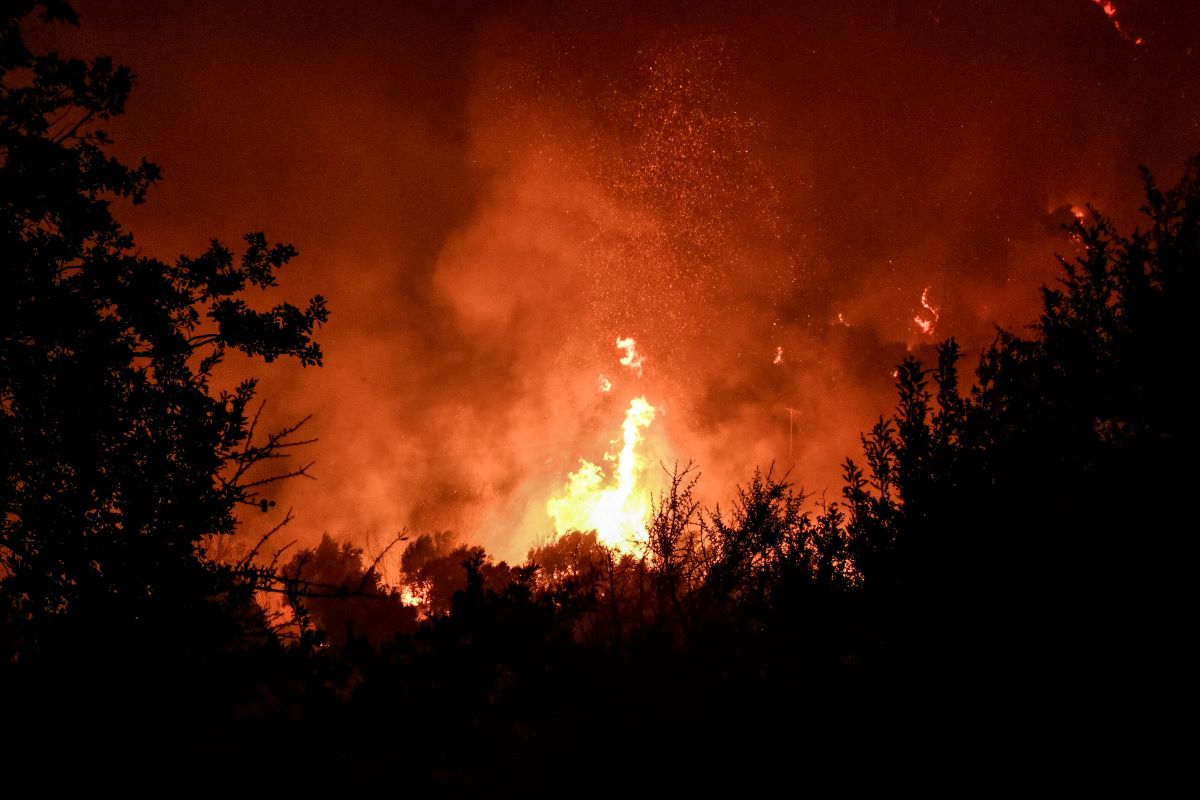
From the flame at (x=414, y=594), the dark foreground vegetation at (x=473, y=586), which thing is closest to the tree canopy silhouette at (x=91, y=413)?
the dark foreground vegetation at (x=473, y=586)

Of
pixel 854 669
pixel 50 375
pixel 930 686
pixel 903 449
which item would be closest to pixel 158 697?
pixel 50 375

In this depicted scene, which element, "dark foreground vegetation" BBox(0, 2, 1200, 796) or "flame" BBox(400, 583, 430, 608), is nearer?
"dark foreground vegetation" BBox(0, 2, 1200, 796)

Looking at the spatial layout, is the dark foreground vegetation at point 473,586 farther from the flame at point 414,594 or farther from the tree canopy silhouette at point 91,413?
the flame at point 414,594

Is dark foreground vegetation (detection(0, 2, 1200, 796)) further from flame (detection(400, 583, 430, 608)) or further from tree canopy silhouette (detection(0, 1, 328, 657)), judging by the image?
flame (detection(400, 583, 430, 608))

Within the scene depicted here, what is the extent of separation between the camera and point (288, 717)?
445 centimetres

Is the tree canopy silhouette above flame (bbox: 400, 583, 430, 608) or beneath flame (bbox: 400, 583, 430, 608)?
beneath

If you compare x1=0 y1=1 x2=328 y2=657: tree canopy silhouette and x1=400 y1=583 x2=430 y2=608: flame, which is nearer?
x1=0 y1=1 x2=328 y2=657: tree canopy silhouette

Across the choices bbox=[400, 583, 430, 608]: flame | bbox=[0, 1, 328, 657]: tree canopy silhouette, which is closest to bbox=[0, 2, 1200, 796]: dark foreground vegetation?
bbox=[0, 1, 328, 657]: tree canopy silhouette

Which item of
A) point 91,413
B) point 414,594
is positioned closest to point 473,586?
point 91,413

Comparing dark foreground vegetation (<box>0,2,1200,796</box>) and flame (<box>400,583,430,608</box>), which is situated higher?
flame (<box>400,583,430,608</box>)

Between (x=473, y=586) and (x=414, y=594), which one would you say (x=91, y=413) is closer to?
(x=473, y=586)

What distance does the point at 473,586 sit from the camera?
504 cm

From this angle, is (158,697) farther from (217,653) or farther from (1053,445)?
(1053,445)

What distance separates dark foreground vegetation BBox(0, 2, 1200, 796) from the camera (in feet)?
13.9
